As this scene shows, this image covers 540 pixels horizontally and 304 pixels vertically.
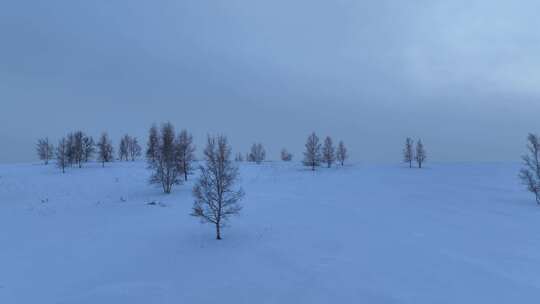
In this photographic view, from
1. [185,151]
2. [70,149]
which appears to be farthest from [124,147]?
[185,151]

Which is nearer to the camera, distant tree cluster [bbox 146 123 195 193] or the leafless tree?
distant tree cluster [bbox 146 123 195 193]

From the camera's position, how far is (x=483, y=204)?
30609 millimetres

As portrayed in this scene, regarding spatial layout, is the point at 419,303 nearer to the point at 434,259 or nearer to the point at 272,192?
the point at 434,259

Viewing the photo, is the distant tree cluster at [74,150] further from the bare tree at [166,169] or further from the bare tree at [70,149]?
the bare tree at [166,169]

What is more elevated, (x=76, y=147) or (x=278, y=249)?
(x=76, y=147)

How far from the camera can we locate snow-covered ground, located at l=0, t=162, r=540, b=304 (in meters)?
13.5

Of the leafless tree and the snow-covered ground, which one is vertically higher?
the leafless tree

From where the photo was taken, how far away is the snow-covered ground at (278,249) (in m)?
13.5

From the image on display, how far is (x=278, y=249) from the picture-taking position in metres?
18.9

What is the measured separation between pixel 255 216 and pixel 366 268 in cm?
1377

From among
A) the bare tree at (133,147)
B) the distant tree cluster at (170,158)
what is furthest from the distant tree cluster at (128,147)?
the distant tree cluster at (170,158)

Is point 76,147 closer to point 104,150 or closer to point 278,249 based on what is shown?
point 104,150

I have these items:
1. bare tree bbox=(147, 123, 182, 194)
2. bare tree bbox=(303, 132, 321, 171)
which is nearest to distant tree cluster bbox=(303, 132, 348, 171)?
bare tree bbox=(303, 132, 321, 171)

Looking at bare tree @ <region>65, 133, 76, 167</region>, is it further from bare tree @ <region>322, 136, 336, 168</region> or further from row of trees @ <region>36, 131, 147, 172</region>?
bare tree @ <region>322, 136, 336, 168</region>
